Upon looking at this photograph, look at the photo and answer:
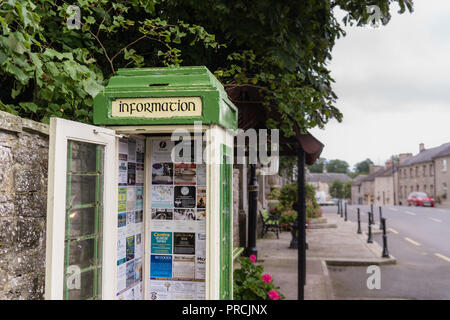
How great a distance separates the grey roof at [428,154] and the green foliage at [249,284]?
55.0m

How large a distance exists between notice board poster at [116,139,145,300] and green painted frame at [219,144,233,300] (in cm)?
78

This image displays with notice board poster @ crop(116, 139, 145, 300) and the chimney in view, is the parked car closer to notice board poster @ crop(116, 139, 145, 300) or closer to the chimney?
the chimney

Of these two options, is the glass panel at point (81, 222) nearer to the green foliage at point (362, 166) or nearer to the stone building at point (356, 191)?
the stone building at point (356, 191)

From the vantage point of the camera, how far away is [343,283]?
782 cm

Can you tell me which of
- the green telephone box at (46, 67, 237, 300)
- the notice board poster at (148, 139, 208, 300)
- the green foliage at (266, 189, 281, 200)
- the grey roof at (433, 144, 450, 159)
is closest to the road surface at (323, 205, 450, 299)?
the notice board poster at (148, 139, 208, 300)

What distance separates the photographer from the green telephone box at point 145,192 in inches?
92.8

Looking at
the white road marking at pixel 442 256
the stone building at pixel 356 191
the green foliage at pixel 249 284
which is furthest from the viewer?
the stone building at pixel 356 191

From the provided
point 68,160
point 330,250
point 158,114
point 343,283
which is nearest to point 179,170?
point 158,114

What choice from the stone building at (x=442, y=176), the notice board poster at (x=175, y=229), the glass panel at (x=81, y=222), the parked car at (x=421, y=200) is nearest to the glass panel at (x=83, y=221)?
the glass panel at (x=81, y=222)

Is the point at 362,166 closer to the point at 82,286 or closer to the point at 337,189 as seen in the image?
the point at 337,189

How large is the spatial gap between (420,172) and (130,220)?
65.9 meters

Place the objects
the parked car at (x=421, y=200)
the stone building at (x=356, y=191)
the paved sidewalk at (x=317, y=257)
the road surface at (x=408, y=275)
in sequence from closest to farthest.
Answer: the paved sidewalk at (x=317, y=257)
the road surface at (x=408, y=275)
the parked car at (x=421, y=200)
the stone building at (x=356, y=191)
